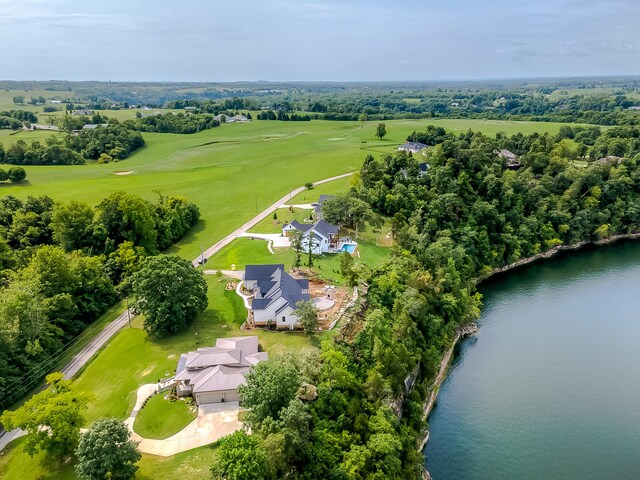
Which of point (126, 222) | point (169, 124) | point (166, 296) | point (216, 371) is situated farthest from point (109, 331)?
point (169, 124)

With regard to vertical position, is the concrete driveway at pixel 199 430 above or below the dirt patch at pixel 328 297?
below

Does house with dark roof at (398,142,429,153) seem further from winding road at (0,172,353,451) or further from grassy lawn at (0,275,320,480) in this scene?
grassy lawn at (0,275,320,480)

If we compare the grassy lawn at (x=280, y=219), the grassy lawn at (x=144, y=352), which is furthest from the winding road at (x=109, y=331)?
the grassy lawn at (x=280, y=219)

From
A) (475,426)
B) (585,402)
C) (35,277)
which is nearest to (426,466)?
(475,426)

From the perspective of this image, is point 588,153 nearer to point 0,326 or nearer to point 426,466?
point 426,466

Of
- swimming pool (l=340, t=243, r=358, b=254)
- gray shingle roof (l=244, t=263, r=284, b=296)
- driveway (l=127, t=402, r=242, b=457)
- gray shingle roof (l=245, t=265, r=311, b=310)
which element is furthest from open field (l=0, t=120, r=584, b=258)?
driveway (l=127, t=402, r=242, b=457)

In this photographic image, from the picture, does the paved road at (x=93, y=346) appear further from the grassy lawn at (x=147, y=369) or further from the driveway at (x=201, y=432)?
the driveway at (x=201, y=432)
